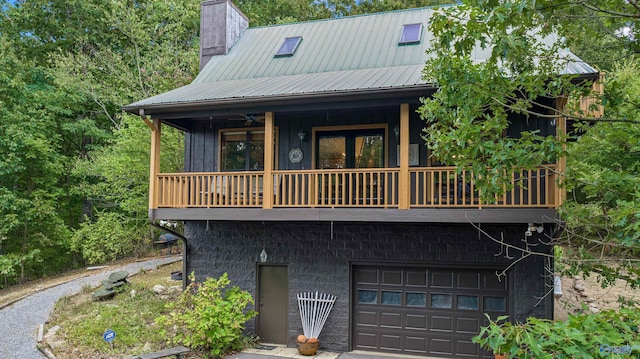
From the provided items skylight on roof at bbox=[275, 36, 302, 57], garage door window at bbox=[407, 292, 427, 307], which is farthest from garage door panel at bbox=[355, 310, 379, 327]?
skylight on roof at bbox=[275, 36, 302, 57]

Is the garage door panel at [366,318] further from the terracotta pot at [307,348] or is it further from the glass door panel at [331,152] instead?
the glass door panel at [331,152]

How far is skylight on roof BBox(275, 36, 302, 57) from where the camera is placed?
11852 mm

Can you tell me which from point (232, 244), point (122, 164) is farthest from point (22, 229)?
point (232, 244)

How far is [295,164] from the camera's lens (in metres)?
10.1

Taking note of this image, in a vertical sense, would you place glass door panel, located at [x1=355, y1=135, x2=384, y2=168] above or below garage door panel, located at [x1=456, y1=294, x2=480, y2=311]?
above

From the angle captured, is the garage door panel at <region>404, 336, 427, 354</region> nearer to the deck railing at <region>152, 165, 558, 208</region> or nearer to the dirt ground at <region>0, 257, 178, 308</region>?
the deck railing at <region>152, 165, 558, 208</region>

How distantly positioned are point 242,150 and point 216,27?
4327mm

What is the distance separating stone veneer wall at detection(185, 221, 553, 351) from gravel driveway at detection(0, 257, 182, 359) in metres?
3.37

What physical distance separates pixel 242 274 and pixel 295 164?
8.73 feet

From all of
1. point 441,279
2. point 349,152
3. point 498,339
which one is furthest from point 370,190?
point 498,339

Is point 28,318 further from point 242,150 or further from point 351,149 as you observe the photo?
point 351,149

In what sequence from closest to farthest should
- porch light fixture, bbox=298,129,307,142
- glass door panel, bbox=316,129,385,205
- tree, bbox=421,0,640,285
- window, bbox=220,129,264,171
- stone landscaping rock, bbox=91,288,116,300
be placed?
tree, bbox=421,0,640,285 < glass door panel, bbox=316,129,385,205 < porch light fixture, bbox=298,129,307,142 < window, bbox=220,129,264,171 < stone landscaping rock, bbox=91,288,116,300

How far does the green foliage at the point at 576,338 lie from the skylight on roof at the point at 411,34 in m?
8.51

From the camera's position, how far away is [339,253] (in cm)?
928
